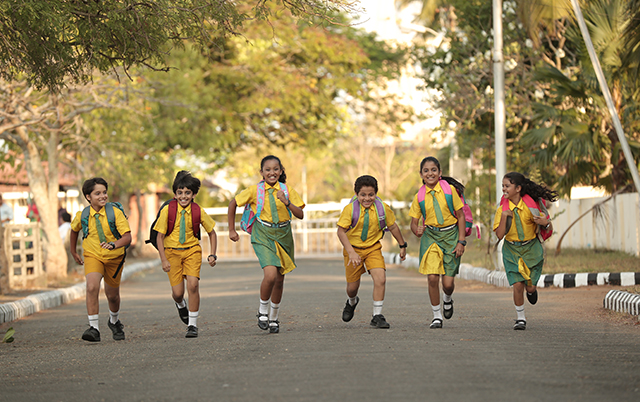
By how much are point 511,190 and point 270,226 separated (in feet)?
8.18

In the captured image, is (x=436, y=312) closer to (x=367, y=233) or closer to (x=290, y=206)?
(x=367, y=233)

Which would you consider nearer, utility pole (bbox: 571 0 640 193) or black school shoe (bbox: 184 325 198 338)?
black school shoe (bbox: 184 325 198 338)

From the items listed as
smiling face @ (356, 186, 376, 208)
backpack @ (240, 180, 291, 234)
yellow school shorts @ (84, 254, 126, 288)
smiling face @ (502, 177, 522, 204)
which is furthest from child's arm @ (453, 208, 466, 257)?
yellow school shorts @ (84, 254, 126, 288)

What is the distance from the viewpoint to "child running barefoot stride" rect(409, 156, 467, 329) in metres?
8.93

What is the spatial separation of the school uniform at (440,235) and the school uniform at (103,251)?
2.97 meters

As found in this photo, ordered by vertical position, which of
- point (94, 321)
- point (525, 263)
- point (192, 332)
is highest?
point (525, 263)

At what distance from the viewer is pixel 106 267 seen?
29.3 feet

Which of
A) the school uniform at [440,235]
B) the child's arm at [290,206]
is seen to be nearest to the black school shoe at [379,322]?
the school uniform at [440,235]

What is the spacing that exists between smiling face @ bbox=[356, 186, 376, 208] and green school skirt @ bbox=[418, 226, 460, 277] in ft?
2.34

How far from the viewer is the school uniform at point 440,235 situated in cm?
894

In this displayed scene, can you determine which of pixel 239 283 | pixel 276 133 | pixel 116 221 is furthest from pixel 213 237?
pixel 276 133

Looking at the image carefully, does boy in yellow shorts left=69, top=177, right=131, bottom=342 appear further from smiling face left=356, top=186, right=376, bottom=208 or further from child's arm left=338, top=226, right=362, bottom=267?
smiling face left=356, top=186, right=376, bottom=208

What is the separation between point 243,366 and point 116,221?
9.57 feet

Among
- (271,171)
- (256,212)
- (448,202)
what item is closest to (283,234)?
(256,212)
